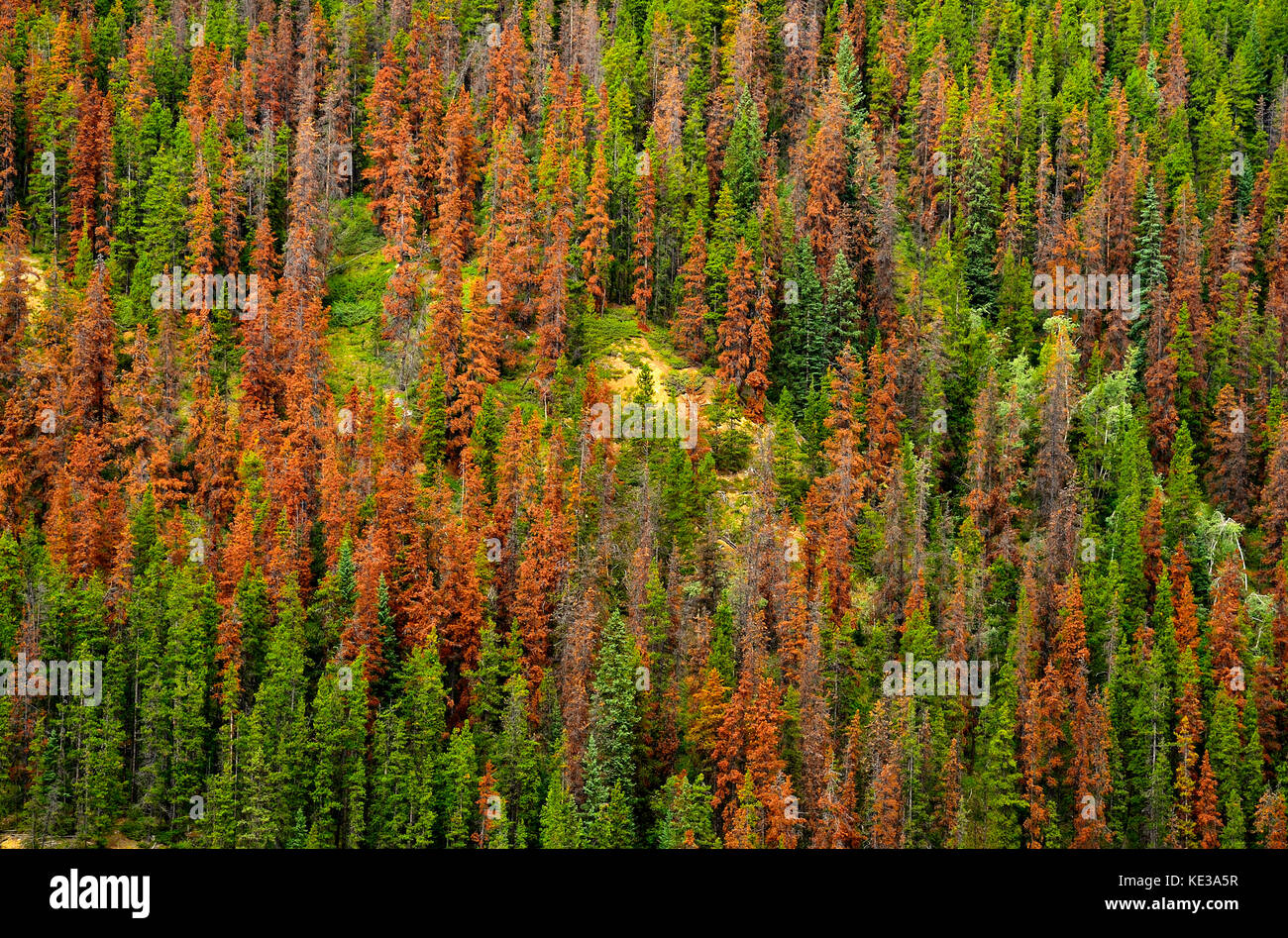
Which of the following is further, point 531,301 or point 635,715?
point 531,301

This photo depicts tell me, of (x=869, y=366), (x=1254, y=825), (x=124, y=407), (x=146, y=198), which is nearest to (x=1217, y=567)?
(x=1254, y=825)

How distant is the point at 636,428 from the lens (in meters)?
93.7

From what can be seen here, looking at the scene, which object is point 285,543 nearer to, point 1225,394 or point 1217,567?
point 1217,567

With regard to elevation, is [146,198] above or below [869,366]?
above

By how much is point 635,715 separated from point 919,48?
72.5 metres

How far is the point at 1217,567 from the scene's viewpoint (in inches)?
3676

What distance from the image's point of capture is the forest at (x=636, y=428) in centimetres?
7975

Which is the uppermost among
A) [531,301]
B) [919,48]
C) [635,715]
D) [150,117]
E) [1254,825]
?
[919,48]

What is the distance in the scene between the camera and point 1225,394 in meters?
105

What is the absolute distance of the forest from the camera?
3140 inches

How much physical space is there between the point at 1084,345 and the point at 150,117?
66448mm

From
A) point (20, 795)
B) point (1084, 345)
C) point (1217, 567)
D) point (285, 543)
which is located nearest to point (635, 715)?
point (285, 543)

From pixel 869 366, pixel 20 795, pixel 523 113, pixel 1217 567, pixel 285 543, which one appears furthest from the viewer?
pixel 523 113

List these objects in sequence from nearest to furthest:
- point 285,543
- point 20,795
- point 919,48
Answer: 1. point 20,795
2. point 285,543
3. point 919,48
